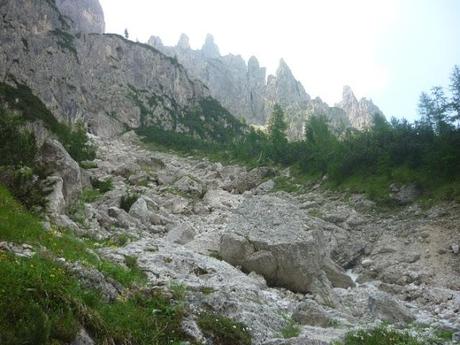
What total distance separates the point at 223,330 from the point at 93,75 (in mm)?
175462

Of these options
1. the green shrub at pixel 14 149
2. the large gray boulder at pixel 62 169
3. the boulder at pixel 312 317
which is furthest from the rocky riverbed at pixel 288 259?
the green shrub at pixel 14 149

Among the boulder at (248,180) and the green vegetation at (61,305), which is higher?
the boulder at (248,180)

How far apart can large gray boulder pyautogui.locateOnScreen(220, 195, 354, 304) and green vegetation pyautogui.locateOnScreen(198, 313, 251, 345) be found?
8.01 meters

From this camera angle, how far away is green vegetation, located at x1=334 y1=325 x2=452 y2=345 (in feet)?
36.1

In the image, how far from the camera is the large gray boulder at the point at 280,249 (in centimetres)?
1869

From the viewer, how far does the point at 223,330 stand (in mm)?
10023

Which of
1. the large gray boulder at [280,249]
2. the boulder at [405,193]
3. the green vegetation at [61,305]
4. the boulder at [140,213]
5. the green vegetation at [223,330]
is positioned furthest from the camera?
the boulder at [405,193]

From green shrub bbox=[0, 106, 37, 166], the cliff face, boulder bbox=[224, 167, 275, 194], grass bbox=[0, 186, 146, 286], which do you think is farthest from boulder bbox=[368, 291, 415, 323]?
the cliff face

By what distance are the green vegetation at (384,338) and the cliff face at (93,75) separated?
108689 mm

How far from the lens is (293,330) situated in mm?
12141

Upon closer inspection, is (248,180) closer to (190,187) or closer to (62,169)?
(190,187)

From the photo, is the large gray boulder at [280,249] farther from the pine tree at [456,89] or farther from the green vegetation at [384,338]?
the pine tree at [456,89]

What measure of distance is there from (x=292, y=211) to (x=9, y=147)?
1403 centimetres

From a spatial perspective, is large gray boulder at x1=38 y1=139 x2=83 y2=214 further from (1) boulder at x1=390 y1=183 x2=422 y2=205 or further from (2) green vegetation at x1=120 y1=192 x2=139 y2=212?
(1) boulder at x1=390 y1=183 x2=422 y2=205
